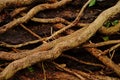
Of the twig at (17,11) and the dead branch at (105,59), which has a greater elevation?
the twig at (17,11)

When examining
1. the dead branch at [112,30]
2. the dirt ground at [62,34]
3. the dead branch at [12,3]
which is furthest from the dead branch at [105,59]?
the dead branch at [12,3]

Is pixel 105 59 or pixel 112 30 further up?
pixel 112 30

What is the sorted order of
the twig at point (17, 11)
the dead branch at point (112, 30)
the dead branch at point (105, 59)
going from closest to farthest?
the dead branch at point (105, 59)
the dead branch at point (112, 30)
the twig at point (17, 11)

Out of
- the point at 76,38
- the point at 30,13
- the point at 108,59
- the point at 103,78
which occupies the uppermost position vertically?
the point at 30,13

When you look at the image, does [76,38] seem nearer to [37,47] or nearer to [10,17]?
[37,47]

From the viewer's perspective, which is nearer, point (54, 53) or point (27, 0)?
point (54, 53)

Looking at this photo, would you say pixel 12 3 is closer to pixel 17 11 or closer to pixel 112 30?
pixel 17 11

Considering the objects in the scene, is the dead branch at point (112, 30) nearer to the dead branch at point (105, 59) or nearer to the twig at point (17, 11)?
the dead branch at point (105, 59)

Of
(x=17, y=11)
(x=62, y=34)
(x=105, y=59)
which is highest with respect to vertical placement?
(x=17, y=11)

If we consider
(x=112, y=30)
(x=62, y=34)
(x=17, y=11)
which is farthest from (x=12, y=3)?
(x=112, y=30)

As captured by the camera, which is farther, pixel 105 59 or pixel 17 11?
pixel 17 11

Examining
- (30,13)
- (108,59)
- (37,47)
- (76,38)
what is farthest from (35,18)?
(108,59)
